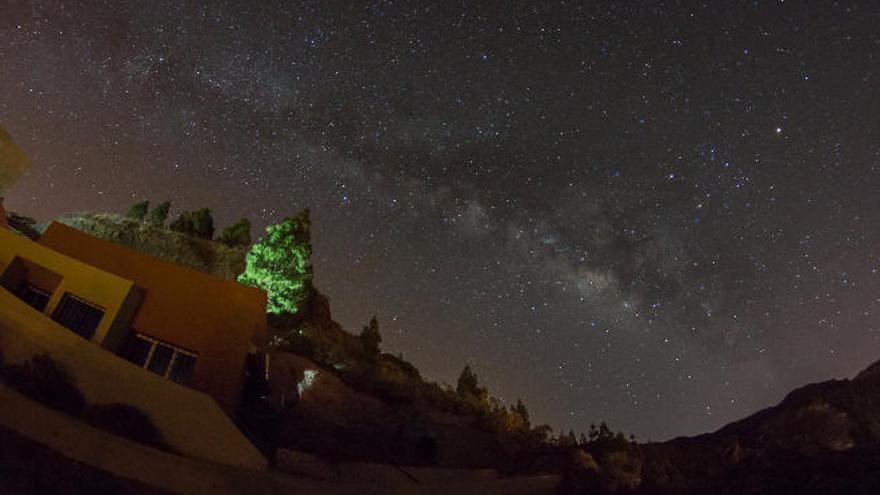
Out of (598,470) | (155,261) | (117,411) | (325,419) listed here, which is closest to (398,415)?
(325,419)

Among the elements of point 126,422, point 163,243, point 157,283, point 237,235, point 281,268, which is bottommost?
point 126,422

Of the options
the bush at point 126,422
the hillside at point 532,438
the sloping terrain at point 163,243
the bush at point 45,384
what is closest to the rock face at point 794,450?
the hillside at point 532,438

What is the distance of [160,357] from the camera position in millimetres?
16250

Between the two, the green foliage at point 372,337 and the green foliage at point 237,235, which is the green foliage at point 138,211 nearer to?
the green foliage at point 237,235

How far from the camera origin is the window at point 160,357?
52.4ft

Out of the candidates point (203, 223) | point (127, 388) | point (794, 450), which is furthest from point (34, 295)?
point (794, 450)

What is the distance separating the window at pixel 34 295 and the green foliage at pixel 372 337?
68.6 ft

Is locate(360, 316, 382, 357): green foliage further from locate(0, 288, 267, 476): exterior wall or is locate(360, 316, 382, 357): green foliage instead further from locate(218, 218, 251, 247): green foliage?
locate(0, 288, 267, 476): exterior wall

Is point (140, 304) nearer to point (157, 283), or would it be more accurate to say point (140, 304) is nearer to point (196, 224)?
point (157, 283)

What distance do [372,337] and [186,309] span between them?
813 inches

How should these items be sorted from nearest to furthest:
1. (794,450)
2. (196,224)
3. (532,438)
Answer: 1. (794,450)
2. (532,438)
3. (196,224)

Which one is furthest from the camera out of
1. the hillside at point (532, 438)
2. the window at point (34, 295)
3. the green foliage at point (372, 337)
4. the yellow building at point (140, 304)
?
the green foliage at point (372, 337)

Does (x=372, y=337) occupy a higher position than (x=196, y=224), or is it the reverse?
(x=196, y=224)

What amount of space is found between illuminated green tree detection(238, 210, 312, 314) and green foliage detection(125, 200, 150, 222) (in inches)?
307
